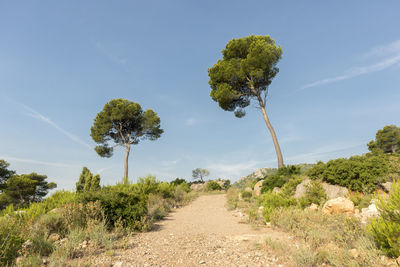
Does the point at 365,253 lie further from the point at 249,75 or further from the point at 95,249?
the point at 249,75

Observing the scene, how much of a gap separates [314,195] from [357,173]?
2.14 metres

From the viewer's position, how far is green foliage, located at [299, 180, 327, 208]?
8.92 meters

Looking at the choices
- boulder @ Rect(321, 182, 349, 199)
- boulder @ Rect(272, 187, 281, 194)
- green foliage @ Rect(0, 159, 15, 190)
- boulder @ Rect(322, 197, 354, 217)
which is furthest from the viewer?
green foliage @ Rect(0, 159, 15, 190)

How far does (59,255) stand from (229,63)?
→ 21.3m

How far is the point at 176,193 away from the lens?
15.3 m

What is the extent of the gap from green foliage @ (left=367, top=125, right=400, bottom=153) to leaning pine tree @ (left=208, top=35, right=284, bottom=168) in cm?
3001

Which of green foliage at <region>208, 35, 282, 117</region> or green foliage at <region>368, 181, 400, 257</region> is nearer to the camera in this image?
green foliage at <region>368, 181, 400, 257</region>

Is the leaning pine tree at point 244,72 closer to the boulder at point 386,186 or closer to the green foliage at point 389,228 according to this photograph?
the boulder at point 386,186

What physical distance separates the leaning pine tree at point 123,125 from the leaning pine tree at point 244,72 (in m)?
10.9

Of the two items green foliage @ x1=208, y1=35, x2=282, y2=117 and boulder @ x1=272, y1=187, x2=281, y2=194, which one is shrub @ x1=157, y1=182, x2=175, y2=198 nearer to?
boulder @ x1=272, y1=187, x2=281, y2=194

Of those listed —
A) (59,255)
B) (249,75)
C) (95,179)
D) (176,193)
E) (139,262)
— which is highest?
(249,75)

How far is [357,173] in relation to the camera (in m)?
9.45

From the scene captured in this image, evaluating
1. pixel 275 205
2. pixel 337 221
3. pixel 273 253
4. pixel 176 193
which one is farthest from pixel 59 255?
pixel 176 193

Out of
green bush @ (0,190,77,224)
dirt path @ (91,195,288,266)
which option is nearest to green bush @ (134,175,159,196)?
green bush @ (0,190,77,224)
